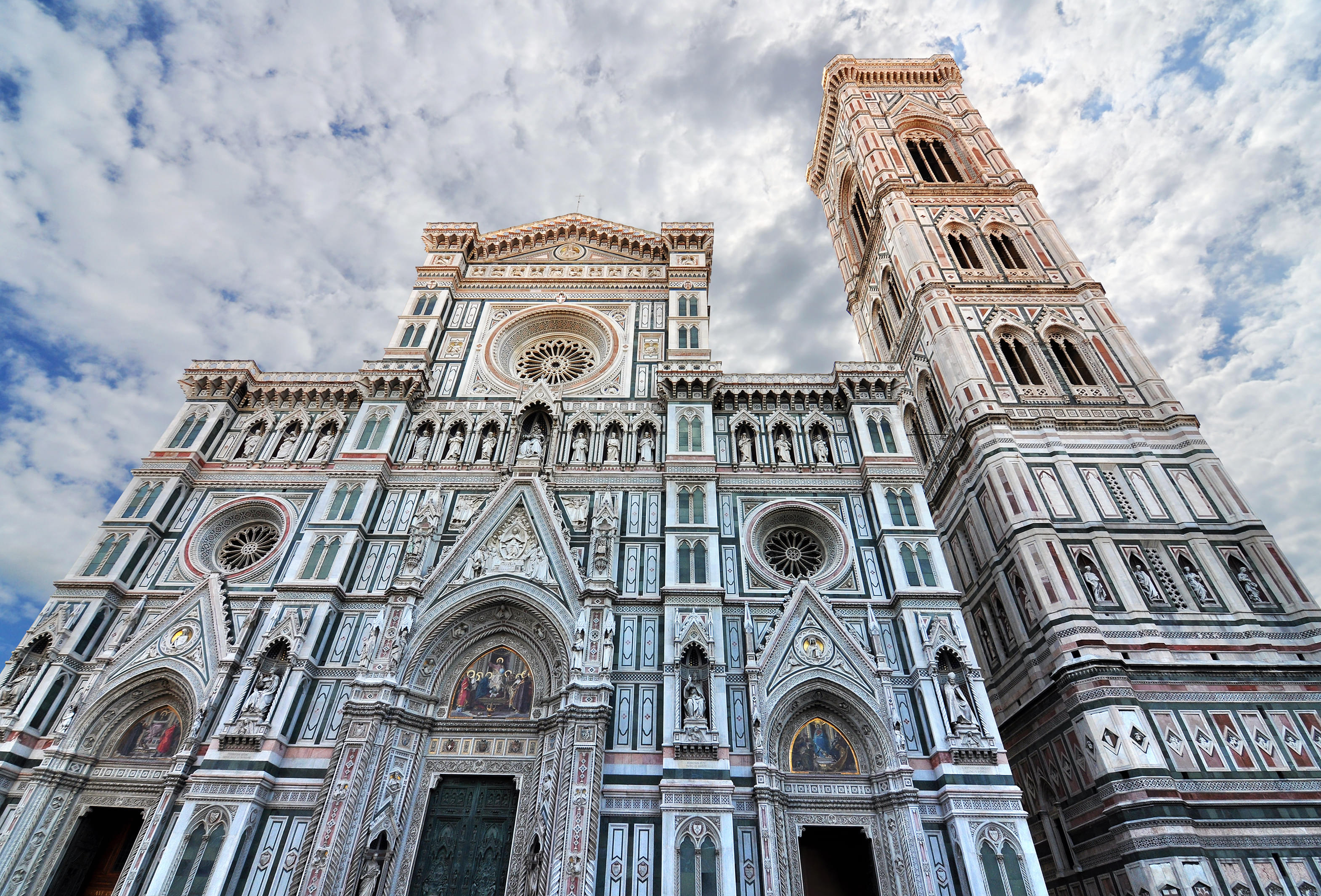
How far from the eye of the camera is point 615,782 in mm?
13828

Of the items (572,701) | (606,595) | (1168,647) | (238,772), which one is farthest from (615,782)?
(1168,647)

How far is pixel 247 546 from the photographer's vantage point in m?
18.3

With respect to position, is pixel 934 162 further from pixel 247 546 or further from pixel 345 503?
pixel 247 546

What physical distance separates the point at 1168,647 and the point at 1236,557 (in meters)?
3.79

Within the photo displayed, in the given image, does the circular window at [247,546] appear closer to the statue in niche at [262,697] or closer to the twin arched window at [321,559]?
the twin arched window at [321,559]

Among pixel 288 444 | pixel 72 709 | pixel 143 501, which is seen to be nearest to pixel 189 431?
pixel 143 501

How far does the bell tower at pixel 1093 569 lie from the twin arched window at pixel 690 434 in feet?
20.9

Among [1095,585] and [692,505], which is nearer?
[1095,585]

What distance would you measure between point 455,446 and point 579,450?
12.1ft

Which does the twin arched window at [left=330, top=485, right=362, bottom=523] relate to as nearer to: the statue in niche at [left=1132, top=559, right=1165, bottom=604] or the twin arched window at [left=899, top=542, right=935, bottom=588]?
the twin arched window at [left=899, top=542, right=935, bottom=588]

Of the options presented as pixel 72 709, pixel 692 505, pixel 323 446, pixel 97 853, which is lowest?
pixel 97 853

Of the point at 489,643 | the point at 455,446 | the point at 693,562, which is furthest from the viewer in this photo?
the point at 455,446

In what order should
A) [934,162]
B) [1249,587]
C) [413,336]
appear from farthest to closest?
[934,162] < [413,336] < [1249,587]

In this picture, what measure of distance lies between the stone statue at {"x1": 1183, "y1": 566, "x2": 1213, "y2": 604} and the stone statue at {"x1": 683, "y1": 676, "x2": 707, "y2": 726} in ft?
41.2
